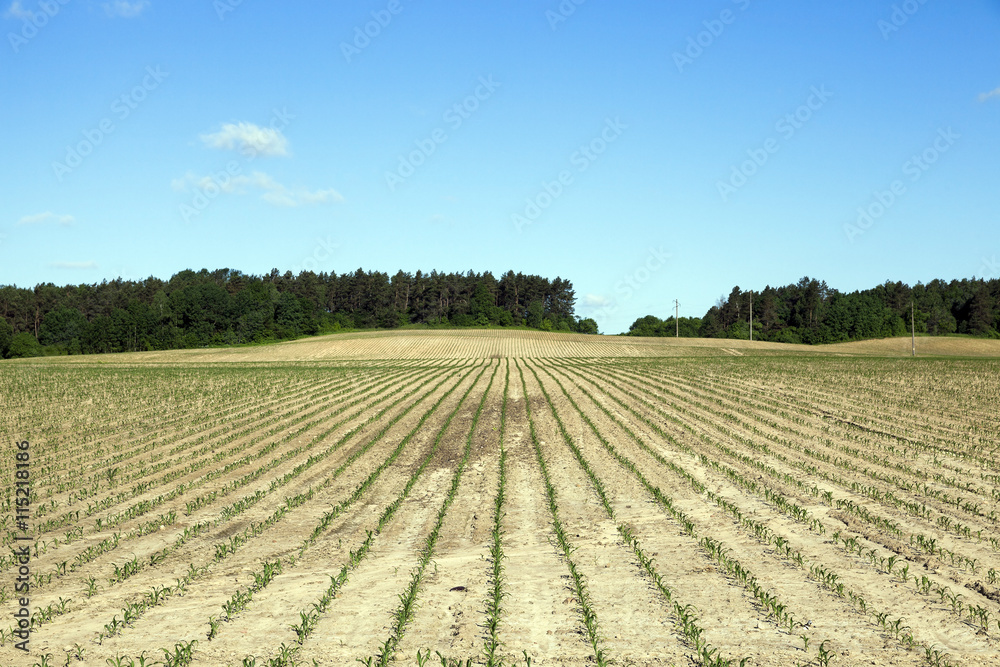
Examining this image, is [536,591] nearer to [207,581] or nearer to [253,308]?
[207,581]

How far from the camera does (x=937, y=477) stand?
15.0 meters

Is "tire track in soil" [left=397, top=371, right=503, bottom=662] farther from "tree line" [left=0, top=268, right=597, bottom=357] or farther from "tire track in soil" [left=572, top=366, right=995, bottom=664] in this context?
"tree line" [left=0, top=268, right=597, bottom=357]

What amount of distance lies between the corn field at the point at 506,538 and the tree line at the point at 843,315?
93484 mm

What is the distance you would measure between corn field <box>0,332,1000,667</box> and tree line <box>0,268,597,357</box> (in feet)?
280

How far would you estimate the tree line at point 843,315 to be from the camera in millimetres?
115688

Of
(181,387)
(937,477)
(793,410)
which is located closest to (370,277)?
(181,387)

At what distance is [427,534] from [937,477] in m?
12.0

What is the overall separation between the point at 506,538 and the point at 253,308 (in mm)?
110214

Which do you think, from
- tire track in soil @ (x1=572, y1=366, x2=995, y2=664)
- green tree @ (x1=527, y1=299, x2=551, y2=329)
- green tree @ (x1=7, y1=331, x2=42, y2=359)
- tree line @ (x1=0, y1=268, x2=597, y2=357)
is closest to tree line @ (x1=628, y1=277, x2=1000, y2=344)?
green tree @ (x1=527, y1=299, x2=551, y2=329)

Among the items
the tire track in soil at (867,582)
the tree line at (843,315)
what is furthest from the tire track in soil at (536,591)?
the tree line at (843,315)

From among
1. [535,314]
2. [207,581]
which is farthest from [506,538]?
[535,314]

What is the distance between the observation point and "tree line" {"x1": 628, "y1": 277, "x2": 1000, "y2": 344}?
380 ft

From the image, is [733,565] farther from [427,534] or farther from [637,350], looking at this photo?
[637,350]

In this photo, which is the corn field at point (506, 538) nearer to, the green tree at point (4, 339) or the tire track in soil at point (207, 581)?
the tire track in soil at point (207, 581)
